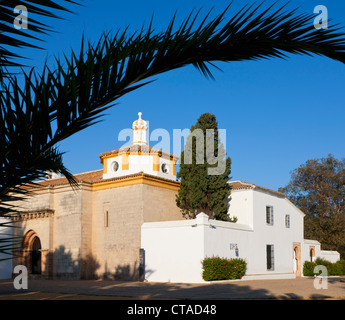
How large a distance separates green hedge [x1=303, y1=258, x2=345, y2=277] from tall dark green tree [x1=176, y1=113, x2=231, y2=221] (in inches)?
359

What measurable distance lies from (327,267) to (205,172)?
14.6 m

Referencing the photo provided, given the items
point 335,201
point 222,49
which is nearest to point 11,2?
point 222,49

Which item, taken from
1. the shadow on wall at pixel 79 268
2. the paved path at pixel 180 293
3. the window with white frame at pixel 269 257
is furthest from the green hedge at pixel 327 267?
the shadow on wall at pixel 79 268

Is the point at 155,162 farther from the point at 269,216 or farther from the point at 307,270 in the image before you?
the point at 307,270

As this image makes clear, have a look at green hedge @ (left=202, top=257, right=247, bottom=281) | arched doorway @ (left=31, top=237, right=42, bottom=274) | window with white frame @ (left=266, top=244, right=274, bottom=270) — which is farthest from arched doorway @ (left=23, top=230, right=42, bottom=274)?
window with white frame @ (left=266, top=244, right=274, bottom=270)

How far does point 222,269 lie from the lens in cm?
2262

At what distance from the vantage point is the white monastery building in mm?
23531

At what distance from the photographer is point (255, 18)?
324 centimetres

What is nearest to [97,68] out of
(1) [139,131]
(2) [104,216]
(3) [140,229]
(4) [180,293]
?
(4) [180,293]

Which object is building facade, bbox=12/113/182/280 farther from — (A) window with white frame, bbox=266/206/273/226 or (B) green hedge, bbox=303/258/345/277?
(B) green hedge, bbox=303/258/345/277

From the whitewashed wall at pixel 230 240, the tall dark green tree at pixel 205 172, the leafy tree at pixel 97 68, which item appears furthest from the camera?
the tall dark green tree at pixel 205 172

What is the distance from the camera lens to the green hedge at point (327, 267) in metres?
31.7

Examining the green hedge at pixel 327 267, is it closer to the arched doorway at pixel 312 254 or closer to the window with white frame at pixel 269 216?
the arched doorway at pixel 312 254

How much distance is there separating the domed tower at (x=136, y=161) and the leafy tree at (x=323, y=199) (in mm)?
21576
